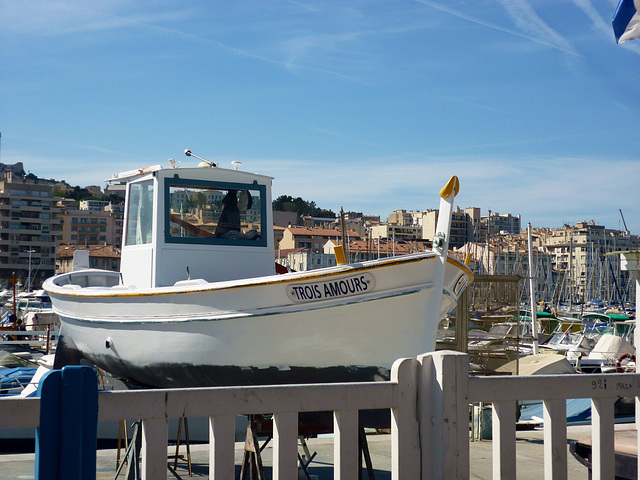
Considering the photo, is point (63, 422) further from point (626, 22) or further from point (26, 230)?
point (26, 230)

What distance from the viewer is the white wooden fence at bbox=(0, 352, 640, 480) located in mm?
3451

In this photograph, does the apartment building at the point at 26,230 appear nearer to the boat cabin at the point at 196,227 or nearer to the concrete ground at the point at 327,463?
the boat cabin at the point at 196,227

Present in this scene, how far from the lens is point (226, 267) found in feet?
33.8

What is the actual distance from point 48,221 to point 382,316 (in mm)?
132916

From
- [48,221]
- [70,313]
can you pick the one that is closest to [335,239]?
[48,221]

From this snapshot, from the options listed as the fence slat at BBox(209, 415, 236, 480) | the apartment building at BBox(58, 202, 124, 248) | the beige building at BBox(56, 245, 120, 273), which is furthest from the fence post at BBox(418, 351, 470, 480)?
the apartment building at BBox(58, 202, 124, 248)

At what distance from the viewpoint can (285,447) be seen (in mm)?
3646

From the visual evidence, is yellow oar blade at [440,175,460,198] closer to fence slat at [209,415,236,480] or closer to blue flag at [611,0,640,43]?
blue flag at [611,0,640,43]

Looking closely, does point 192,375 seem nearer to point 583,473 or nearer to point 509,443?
point 583,473

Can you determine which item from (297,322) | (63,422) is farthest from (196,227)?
(63,422)

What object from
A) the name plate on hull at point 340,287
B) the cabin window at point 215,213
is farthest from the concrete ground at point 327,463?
the cabin window at point 215,213

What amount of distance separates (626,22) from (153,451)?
232 inches

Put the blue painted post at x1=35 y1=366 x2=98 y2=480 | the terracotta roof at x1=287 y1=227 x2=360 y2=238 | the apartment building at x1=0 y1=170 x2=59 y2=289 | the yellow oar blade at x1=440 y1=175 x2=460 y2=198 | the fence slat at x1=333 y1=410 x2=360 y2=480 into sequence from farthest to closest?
the terracotta roof at x1=287 y1=227 x2=360 y2=238 < the apartment building at x1=0 y1=170 x2=59 y2=289 < the yellow oar blade at x1=440 y1=175 x2=460 y2=198 < the fence slat at x1=333 y1=410 x2=360 y2=480 < the blue painted post at x1=35 y1=366 x2=98 y2=480

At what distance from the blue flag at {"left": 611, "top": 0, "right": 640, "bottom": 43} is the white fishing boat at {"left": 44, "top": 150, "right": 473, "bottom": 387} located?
2.16 m
